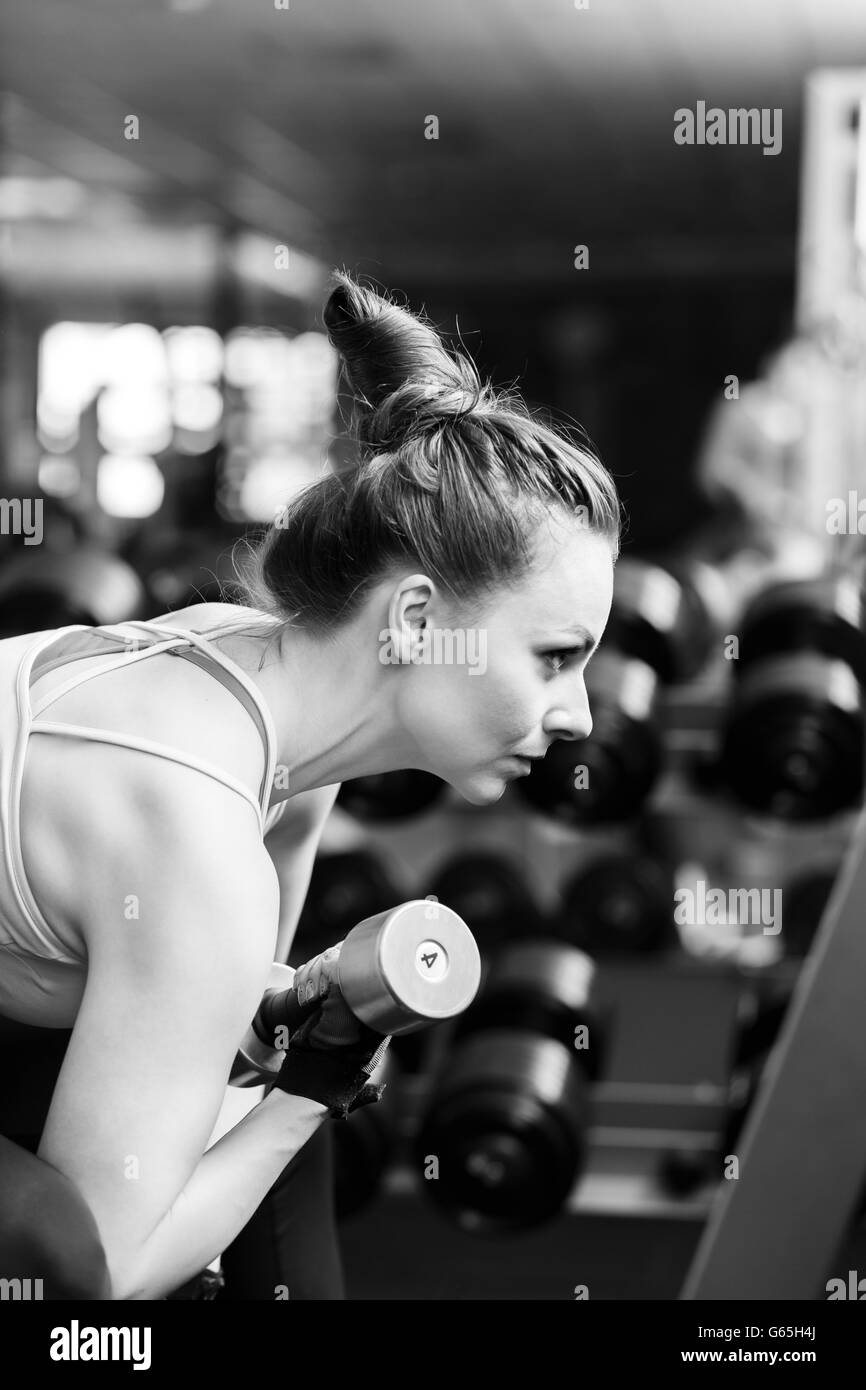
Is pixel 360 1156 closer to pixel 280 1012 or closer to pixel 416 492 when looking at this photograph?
pixel 280 1012

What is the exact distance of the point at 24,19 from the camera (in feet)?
14.9

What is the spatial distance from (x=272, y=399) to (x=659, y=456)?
2.82 meters

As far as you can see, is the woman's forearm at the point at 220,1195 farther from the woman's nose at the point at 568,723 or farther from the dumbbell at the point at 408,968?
the woman's nose at the point at 568,723

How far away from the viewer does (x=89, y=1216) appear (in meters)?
0.87

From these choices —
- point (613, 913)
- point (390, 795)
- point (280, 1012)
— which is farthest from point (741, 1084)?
point (280, 1012)

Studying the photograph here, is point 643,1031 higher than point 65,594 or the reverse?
the reverse

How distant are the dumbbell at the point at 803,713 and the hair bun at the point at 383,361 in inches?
46.0

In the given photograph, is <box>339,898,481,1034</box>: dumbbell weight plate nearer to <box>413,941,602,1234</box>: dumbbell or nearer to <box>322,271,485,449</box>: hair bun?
<box>322,271,485,449</box>: hair bun

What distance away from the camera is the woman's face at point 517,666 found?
3.18 feet

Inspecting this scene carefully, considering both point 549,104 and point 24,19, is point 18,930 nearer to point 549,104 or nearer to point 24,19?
point 24,19

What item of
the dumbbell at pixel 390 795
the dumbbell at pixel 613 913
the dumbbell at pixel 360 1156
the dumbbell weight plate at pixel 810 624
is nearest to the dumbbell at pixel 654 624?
the dumbbell weight plate at pixel 810 624

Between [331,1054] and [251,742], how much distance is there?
0.69 ft

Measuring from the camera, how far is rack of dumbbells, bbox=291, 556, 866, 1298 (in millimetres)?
2035
